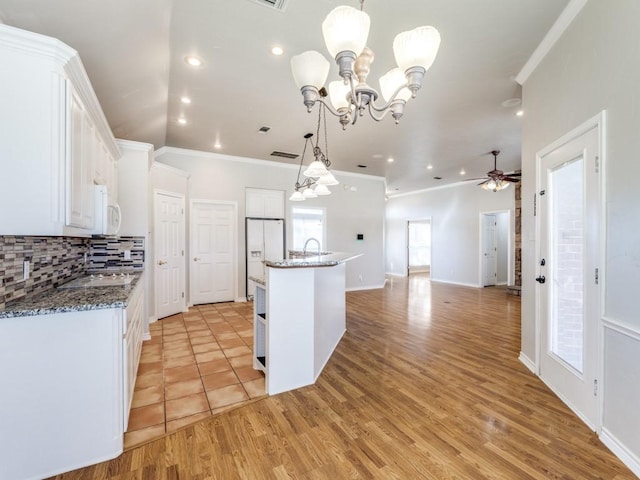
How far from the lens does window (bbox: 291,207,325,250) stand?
23.1 feet

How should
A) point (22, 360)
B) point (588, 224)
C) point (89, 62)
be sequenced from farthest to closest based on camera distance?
point (89, 62), point (588, 224), point (22, 360)

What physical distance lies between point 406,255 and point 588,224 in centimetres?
842

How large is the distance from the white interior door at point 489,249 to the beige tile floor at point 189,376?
6.79m

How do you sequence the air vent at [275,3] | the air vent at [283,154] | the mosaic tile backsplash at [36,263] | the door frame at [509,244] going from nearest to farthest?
the mosaic tile backsplash at [36,263]
the air vent at [275,3]
the air vent at [283,154]
the door frame at [509,244]

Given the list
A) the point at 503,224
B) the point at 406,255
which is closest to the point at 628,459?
the point at 503,224

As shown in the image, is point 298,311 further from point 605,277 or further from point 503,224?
point 503,224

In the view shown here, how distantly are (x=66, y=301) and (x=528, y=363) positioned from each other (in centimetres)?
396

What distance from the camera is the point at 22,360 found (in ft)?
5.46

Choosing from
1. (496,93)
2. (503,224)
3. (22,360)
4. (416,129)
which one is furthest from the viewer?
(503,224)

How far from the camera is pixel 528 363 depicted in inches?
120

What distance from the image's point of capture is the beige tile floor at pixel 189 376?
7.41 feet

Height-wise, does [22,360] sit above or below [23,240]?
below

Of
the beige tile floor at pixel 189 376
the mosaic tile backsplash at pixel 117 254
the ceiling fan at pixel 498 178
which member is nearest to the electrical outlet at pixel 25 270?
the beige tile floor at pixel 189 376

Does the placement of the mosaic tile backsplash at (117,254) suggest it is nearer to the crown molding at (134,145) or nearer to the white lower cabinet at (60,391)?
the crown molding at (134,145)
